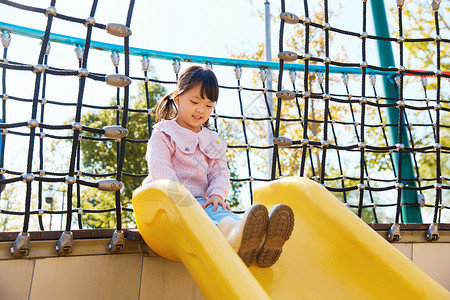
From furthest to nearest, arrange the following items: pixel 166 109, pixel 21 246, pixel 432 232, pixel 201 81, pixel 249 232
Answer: pixel 432 232, pixel 166 109, pixel 201 81, pixel 21 246, pixel 249 232

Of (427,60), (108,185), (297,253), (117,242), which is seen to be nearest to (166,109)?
(108,185)

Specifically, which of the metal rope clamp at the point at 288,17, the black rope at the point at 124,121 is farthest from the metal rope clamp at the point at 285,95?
the black rope at the point at 124,121

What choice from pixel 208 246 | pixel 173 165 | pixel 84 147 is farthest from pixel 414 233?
pixel 84 147

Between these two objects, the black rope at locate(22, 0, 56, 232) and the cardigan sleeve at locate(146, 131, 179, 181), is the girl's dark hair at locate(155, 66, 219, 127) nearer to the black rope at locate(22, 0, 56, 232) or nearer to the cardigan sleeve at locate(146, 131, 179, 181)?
the cardigan sleeve at locate(146, 131, 179, 181)

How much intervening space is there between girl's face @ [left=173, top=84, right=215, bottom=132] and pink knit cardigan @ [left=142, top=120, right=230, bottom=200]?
5 centimetres

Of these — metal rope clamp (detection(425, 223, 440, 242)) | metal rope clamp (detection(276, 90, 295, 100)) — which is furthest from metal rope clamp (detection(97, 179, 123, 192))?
metal rope clamp (detection(425, 223, 440, 242))

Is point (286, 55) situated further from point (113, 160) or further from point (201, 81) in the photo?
point (113, 160)

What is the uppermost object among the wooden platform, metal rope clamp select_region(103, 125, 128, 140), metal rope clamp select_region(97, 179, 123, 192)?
metal rope clamp select_region(103, 125, 128, 140)

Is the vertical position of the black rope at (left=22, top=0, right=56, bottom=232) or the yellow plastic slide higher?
the black rope at (left=22, top=0, right=56, bottom=232)

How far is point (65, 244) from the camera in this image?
61.4 inches

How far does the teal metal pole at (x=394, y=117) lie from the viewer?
3612 mm

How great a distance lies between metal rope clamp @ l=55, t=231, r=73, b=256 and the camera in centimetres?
156

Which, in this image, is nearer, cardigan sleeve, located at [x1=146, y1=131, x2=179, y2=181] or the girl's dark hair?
cardigan sleeve, located at [x1=146, y1=131, x2=179, y2=181]

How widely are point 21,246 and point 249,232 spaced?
824 millimetres
